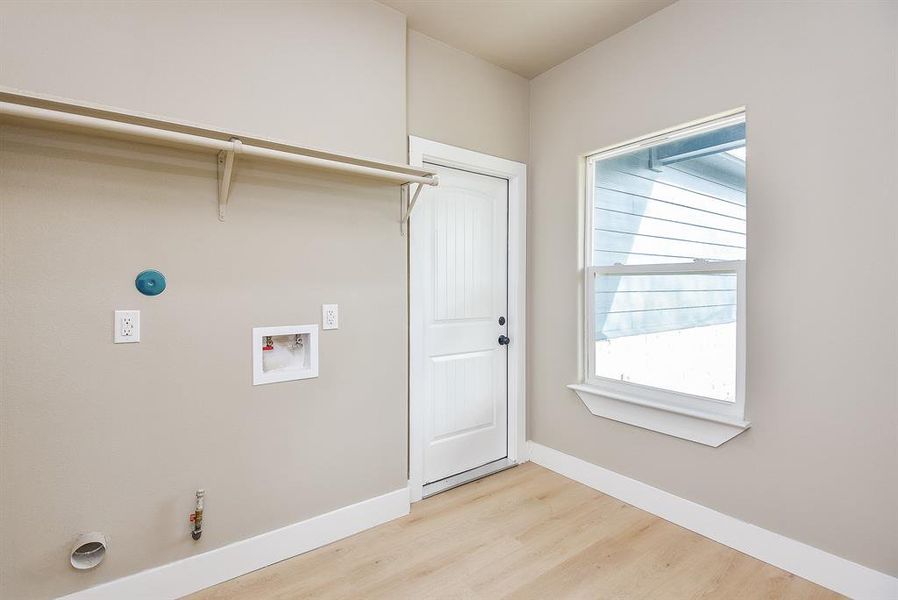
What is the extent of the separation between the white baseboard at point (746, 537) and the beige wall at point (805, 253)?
0.14 ft

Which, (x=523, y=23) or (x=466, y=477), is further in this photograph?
(x=466, y=477)

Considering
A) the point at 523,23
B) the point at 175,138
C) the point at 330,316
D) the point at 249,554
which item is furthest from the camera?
the point at 523,23

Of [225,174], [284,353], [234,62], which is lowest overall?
[284,353]

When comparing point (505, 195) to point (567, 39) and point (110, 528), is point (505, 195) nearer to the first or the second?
point (567, 39)

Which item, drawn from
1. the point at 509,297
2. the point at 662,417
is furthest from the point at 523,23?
the point at 662,417

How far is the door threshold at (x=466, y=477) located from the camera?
2.59m

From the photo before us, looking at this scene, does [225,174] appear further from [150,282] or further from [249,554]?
[249,554]

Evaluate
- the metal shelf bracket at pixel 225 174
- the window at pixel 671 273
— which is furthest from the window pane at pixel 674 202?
the metal shelf bracket at pixel 225 174

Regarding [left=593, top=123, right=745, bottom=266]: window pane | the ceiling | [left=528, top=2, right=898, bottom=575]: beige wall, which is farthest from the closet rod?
[left=528, top=2, right=898, bottom=575]: beige wall

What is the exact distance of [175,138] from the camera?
1.50 meters

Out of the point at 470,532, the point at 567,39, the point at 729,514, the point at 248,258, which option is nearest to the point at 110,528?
the point at 248,258

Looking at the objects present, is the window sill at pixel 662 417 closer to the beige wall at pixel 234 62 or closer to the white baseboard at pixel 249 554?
the white baseboard at pixel 249 554

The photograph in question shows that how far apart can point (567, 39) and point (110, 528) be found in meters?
3.30

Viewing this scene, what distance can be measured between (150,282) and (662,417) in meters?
2.51
